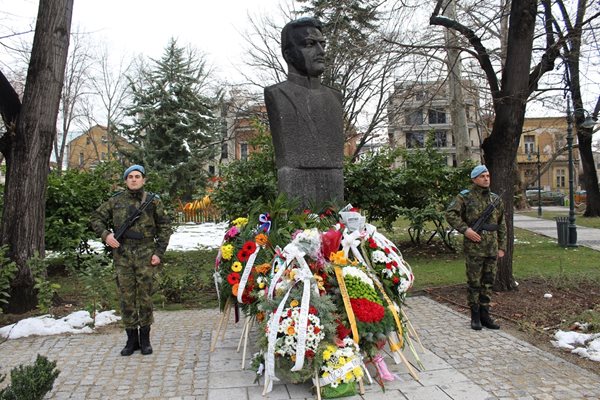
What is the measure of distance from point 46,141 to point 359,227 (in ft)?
17.7

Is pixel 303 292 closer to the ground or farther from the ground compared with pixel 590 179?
closer to the ground

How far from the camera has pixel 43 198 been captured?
7.54 m

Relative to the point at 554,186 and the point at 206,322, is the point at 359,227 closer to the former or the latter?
the point at 206,322

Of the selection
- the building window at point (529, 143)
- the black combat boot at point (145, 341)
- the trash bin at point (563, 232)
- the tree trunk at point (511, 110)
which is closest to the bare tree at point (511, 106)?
the tree trunk at point (511, 110)

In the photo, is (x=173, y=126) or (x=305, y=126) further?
(x=173, y=126)

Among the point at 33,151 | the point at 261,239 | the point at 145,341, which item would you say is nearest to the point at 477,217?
the point at 261,239

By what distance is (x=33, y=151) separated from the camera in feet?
24.2

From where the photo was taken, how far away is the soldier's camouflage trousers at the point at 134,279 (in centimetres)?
512

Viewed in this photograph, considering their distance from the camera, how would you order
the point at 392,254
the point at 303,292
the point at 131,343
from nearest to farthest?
the point at 303,292 → the point at 392,254 → the point at 131,343

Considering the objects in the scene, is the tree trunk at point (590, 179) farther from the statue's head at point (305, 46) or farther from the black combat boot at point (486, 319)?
the statue's head at point (305, 46)

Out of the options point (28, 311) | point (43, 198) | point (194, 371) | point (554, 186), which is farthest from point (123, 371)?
point (554, 186)

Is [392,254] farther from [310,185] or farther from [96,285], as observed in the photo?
[96,285]

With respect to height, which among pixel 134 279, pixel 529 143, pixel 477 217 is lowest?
pixel 134 279

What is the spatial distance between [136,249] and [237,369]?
1.66 m
